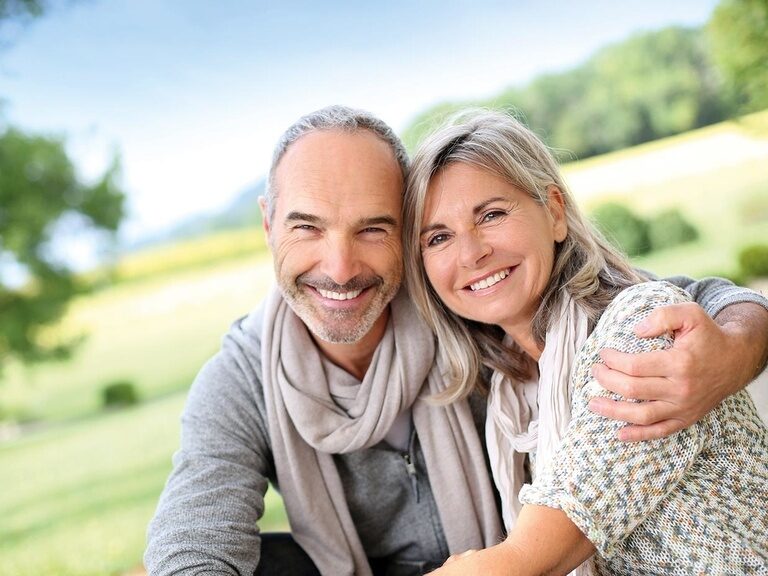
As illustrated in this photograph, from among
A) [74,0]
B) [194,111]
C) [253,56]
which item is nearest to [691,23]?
[253,56]

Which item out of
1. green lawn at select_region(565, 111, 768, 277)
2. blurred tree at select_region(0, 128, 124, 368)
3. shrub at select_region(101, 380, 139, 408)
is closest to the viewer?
green lawn at select_region(565, 111, 768, 277)

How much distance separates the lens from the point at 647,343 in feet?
4.32

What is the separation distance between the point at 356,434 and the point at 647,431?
0.86m

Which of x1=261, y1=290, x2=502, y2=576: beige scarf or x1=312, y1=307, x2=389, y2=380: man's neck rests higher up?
x1=312, y1=307, x2=389, y2=380: man's neck

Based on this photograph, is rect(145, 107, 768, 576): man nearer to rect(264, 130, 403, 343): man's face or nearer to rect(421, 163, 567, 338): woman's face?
rect(264, 130, 403, 343): man's face

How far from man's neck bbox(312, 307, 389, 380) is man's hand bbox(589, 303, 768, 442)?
812mm

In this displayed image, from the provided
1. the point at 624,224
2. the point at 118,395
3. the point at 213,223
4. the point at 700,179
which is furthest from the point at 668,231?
the point at 118,395

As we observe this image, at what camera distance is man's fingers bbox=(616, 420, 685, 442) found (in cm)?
125

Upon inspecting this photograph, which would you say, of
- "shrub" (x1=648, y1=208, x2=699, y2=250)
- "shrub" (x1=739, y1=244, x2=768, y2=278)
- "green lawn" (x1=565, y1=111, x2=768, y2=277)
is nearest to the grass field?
"green lawn" (x1=565, y1=111, x2=768, y2=277)

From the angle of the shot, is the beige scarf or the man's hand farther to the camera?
the beige scarf

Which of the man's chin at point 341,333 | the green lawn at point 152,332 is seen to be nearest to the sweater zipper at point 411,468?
the man's chin at point 341,333

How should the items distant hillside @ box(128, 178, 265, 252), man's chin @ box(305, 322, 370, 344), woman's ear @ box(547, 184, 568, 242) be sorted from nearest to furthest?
woman's ear @ box(547, 184, 568, 242), man's chin @ box(305, 322, 370, 344), distant hillside @ box(128, 178, 265, 252)

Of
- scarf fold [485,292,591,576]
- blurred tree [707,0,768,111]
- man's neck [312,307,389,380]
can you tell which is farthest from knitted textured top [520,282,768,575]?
blurred tree [707,0,768,111]

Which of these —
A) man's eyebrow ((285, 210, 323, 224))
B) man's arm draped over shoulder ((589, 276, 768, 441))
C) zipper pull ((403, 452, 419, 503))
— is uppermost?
man's eyebrow ((285, 210, 323, 224))
